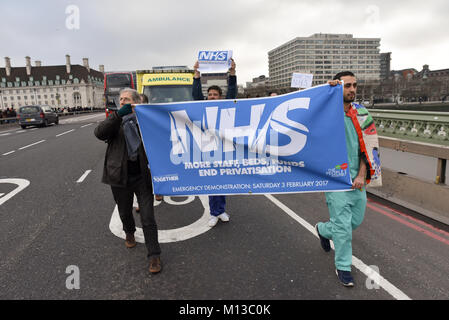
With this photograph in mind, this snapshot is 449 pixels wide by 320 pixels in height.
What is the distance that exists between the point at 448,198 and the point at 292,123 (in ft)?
10.1

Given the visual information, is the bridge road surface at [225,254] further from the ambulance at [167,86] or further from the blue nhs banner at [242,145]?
the ambulance at [167,86]

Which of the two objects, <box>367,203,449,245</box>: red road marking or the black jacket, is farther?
Result: <box>367,203,449,245</box>: red road marking

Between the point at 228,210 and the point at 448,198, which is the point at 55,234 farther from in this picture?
the point at 448,198

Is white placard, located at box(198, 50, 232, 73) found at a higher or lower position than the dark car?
higher

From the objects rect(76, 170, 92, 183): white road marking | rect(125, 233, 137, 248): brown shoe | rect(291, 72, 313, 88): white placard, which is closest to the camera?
rect(125, 233, 137, 248): brown shoe

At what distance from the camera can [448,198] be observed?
453 cm

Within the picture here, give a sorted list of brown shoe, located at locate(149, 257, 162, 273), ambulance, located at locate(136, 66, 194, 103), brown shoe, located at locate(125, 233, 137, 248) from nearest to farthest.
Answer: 1. brown shoe, located at locate(149, 257, 162, 273)
2. brown shoe, located at locate(125, 233, 137, 248)
3. ambulance, located at locate(136, 66, 194, 103)

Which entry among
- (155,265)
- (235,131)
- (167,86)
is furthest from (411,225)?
(167,86)

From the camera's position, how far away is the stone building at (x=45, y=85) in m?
130

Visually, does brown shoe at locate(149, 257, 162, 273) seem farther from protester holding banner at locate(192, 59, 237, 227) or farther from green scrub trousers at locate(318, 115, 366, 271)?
green scrub trousers at locate(318, 115, 366, 271)

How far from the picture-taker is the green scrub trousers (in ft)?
9.77

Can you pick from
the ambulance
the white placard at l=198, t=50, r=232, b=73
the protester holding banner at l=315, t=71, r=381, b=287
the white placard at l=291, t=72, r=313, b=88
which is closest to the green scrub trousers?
the protester holding banner at l=315, t=71, r=381, b=287

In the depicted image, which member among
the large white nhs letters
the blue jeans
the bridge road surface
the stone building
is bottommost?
the bridge road surface
